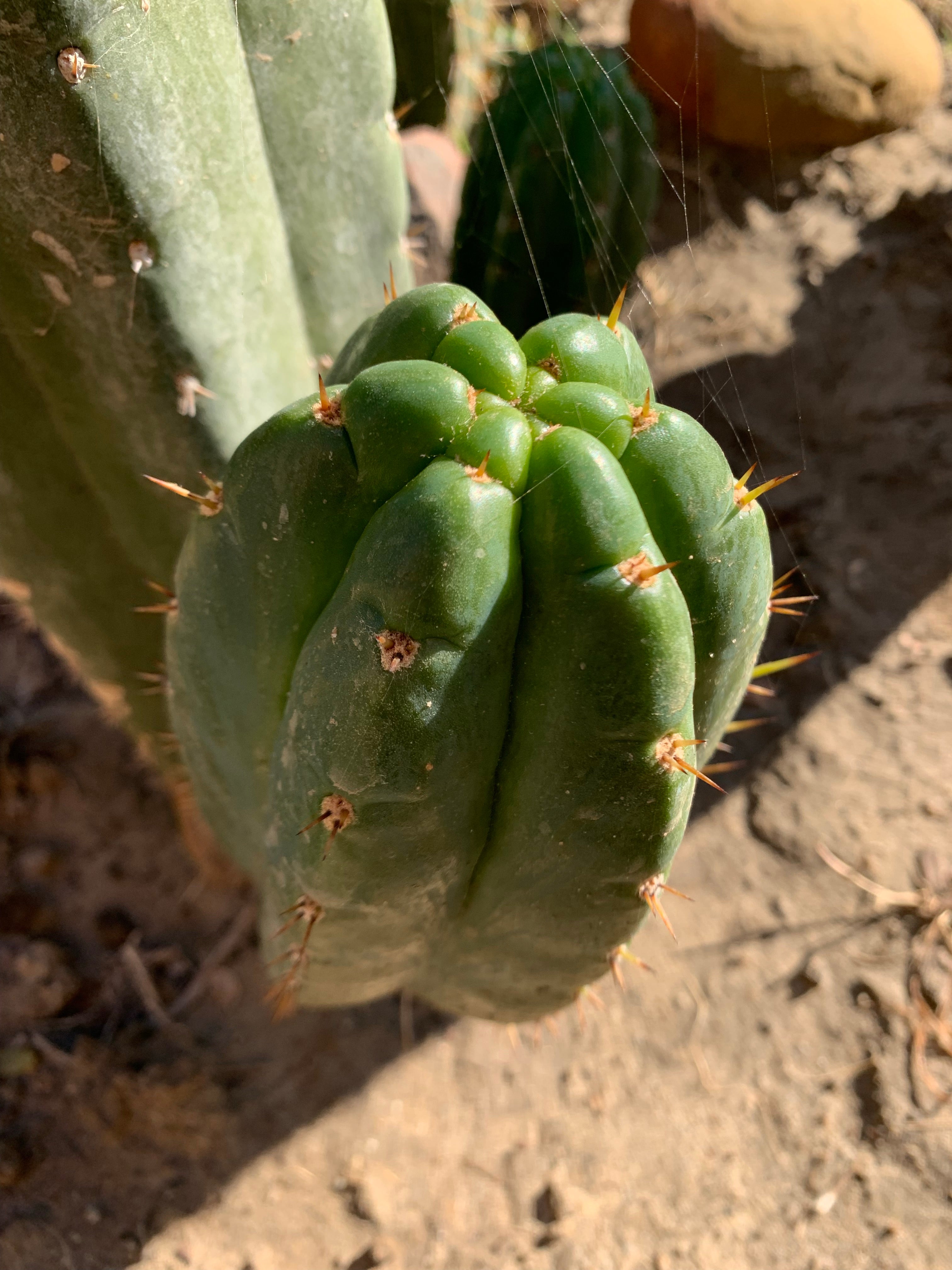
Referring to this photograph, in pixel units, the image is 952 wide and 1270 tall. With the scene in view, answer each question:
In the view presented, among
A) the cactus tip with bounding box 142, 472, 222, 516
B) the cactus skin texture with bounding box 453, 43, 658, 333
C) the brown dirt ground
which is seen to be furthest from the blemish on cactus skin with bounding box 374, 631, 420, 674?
the brown dirt ground

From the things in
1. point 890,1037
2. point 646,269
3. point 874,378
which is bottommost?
point 890,1037

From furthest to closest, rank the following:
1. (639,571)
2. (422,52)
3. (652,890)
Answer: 1. (422,52)
2. (652,890)
3. (639,571)

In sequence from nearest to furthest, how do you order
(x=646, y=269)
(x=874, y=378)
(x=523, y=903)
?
(x=523, y=903) → (x=874, y=378) → (x=646, y=269)

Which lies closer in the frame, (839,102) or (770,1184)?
(770,1184)

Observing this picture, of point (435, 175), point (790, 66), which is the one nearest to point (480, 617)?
point (435, 175)

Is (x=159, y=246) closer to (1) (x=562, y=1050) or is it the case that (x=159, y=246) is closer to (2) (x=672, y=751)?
(2) (x=672, y=751)

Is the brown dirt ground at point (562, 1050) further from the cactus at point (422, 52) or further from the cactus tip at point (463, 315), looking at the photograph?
the cactus tip at point (463, 315)

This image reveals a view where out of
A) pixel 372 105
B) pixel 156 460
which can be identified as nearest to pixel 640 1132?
pixel 156 460

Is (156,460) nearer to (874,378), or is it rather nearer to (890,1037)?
(890,1037)
